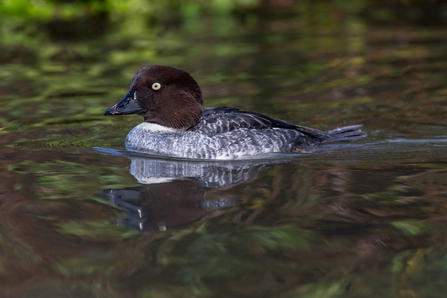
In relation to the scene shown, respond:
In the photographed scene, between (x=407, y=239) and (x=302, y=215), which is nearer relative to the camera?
(x=407, y=239)

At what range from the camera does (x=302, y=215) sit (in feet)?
16.9

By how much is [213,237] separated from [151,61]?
34.3 feet

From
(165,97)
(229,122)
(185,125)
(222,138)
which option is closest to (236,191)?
(222,138)

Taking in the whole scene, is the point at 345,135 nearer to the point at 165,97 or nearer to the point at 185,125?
the point at 185,125

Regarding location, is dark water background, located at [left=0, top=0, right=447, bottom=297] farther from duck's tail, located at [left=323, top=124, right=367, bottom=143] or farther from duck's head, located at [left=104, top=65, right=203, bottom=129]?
duck's head, located at [left=104, top=65, right=203, bottom=129]

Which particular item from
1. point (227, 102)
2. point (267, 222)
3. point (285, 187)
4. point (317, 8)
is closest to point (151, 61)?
point (227, 102)

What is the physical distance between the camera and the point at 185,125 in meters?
7.57

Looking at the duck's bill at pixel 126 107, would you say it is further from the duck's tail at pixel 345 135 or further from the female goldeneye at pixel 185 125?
the duck's tail at pixel 345 135

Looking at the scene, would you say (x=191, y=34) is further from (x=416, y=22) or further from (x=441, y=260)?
(x=441, y=260)

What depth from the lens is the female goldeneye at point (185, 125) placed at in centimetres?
729

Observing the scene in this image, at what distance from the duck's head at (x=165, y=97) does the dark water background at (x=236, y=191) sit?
656 millimetres

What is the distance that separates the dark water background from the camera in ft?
13.5

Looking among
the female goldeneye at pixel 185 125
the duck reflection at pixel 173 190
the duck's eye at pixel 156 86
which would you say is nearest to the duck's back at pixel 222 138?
the female goldeneye at pixel 185 125

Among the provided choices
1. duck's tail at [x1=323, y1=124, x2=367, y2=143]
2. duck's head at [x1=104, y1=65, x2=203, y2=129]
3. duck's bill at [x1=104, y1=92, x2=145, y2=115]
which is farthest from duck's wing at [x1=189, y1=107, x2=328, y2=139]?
duck's bill at [x1=104, y1=92, x2=145, y2=115]
